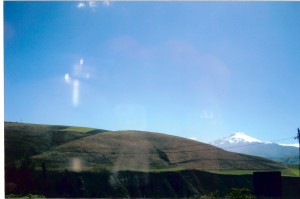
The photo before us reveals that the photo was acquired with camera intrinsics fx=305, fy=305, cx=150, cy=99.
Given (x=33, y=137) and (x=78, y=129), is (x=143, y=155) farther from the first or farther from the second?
(x=78, y=129)

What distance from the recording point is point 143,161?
154ft

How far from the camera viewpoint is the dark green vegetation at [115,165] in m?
36.5

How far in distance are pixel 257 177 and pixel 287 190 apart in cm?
2397

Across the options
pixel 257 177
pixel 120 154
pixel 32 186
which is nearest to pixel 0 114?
pixel 257 177

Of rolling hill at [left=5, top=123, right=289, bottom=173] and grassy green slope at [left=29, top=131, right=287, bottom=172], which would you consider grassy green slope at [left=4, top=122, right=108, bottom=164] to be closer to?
rolling hill at [left=5, top=123, right=289, bottom=173]

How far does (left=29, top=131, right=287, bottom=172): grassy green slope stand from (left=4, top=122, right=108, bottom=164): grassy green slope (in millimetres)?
2968

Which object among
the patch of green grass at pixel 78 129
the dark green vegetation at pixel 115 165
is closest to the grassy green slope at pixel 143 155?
the dark green vegetation at pixel 115 165

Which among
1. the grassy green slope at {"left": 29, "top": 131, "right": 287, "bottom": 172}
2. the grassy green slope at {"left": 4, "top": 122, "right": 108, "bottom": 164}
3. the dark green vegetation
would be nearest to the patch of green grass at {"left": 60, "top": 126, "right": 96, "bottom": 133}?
the grassy green slope at {"left": 4, "top": 122, "right": 108, "bottom": 164}

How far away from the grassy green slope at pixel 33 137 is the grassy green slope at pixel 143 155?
2968 millimetres

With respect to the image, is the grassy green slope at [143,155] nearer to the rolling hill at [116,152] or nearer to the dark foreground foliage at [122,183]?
the rolling hill at [116,152]

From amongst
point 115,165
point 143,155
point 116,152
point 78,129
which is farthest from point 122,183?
point 78,129

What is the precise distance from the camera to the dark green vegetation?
36.5 m

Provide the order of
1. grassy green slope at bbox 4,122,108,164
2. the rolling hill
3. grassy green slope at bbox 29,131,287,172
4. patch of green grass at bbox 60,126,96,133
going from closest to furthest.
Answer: grassy green slope at bbox 29,131,287,172 < the rolling hill < grassy green slope at bbox 4,122,108,164 < patch of green grass at bbox 60,126,96,133

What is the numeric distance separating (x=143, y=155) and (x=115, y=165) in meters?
7.65
